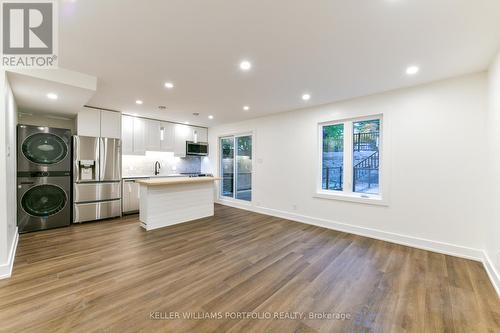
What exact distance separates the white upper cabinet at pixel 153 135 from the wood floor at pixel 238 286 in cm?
288

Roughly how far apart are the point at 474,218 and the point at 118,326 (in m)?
4.39

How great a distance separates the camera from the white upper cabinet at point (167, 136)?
19.6ft

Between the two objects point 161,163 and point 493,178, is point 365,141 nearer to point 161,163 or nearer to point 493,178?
point 493,178

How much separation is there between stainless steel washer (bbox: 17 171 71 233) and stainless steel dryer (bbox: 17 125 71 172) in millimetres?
131

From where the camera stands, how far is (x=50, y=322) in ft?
5.41

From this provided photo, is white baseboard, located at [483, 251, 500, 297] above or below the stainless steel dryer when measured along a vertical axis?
below

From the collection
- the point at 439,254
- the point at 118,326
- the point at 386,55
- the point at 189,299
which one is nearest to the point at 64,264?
the point at 118,326

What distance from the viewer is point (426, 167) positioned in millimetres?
3176

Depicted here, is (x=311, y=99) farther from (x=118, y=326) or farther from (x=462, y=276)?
(x=118, y=326)

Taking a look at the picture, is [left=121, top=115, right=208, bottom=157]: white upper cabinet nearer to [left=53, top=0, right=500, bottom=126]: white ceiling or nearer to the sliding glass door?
the sliding glass door

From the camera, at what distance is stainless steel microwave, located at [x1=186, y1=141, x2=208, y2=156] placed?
21.2 ft

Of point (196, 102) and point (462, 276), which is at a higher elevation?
point (196, 102)

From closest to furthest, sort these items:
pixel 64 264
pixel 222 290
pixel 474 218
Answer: pixel 222 290, pixel 64 264, pixel 474 218

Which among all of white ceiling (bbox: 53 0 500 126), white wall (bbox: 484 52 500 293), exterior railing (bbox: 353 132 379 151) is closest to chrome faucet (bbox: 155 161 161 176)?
white ceiling (bbox: 53 0 500 126)
